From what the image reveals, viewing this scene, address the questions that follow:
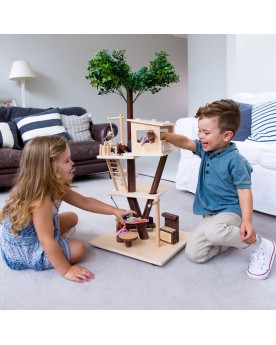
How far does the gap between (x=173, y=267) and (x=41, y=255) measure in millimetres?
549

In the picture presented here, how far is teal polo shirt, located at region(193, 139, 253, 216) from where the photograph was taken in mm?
1355

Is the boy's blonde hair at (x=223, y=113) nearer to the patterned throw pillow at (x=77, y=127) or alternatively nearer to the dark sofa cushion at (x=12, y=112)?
the patterned throw pillow at (x=77, y=127)

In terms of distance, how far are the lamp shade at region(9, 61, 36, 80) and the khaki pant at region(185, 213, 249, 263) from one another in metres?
3.26

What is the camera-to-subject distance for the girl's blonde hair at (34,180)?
Result: 4.01ft

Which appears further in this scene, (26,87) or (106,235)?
(26,87)

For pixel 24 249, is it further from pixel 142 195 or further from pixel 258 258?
pixel 258 258

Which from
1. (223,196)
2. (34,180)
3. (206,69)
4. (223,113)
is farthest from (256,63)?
(34,180)

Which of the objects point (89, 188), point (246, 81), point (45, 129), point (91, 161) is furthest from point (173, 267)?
point (246, 81)

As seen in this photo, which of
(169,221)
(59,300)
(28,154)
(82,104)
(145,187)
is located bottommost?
(59,300)

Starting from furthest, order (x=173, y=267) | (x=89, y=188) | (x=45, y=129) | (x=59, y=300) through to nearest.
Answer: (x=45, y=129) < (x=89, y=188) < (x=173, y=267) < (x=59, y=300)

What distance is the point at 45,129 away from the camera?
10.4ft

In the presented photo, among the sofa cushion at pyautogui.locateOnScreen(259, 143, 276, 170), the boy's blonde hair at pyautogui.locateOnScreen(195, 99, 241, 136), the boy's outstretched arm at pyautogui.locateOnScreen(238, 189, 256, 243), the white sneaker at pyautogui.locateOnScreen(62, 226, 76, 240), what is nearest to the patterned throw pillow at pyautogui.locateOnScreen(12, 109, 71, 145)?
the white sneaker at pyautogui.locateOnScreen(62, 226, 76, 240)

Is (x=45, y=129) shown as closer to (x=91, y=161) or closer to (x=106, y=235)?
(x=91, y=161)

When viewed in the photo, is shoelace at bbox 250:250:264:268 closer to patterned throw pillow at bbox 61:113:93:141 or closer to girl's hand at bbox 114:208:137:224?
girl's hand at bbox 114:208:137:224
